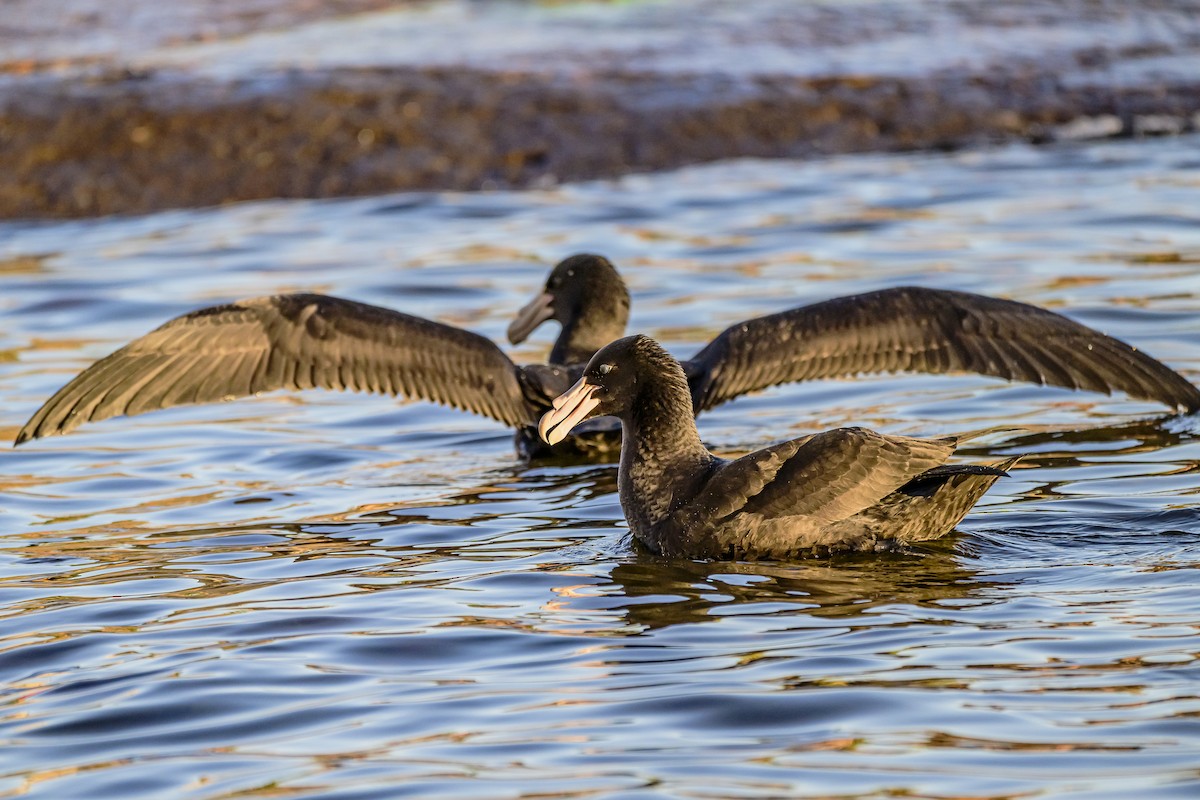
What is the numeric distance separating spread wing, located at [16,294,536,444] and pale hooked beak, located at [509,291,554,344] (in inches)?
41.9

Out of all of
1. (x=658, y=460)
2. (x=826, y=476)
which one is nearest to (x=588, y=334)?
(x=658, y=460)

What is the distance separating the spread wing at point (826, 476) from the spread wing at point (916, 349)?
72.3 inches

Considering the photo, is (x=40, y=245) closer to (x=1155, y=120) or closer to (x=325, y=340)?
(x=325, y=340)

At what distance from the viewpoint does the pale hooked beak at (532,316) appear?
34.0 ft

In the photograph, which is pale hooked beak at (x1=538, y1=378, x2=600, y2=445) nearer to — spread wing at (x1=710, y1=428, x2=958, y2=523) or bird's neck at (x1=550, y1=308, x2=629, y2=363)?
spread wing at (x1=710, y1=428, x2=958, y2=523)

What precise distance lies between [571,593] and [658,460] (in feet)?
2.49

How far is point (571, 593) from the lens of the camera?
22.9 ft

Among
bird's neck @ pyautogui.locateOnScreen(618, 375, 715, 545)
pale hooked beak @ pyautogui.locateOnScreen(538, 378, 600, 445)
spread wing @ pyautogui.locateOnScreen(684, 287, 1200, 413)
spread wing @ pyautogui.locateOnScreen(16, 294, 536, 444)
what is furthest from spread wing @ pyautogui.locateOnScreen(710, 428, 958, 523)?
spread wing @ pyautogui.locateOnScreen(16, 294, 536, 444)

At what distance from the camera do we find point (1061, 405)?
1009 centimetres

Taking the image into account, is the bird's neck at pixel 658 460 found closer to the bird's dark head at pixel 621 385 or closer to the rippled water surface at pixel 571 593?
the bird's dark head at pixel 621 385

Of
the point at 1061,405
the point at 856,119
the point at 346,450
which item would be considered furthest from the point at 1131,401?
the point at 856,119

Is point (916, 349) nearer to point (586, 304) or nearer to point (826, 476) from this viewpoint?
point (586, 304)

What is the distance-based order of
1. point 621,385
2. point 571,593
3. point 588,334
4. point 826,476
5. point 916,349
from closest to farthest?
point 571,593, point 826,476, point 621,385, point 916,349, point 588,334

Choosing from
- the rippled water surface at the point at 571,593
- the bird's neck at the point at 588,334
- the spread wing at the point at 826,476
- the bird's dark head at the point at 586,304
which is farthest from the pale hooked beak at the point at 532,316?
the spread wing at the point at 826,476
